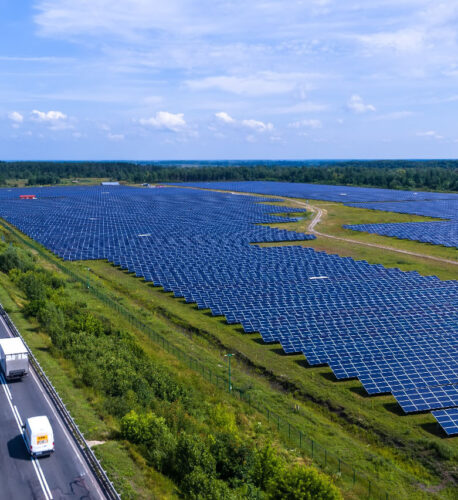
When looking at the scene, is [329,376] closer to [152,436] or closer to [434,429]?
[434,429]

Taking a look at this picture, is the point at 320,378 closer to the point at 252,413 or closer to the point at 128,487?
the point at 252,413

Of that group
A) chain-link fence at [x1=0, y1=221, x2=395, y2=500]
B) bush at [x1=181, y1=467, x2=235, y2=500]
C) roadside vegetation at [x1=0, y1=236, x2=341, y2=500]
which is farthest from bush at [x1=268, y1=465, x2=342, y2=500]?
chain-link fence at [x1=0, y1=221, x2=395, y2=500]

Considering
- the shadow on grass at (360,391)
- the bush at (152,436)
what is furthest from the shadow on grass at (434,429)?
the bush at (152,436)

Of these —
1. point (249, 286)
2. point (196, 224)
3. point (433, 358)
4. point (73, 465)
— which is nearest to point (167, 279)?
point (249, 286)

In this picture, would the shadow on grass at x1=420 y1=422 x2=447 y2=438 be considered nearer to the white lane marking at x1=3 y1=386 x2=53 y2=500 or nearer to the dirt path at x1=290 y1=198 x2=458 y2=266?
the white lane marking at x1=3 y1=386 x2=53 y2=500

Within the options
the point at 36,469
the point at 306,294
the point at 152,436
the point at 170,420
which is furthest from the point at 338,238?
the point at 36,469
